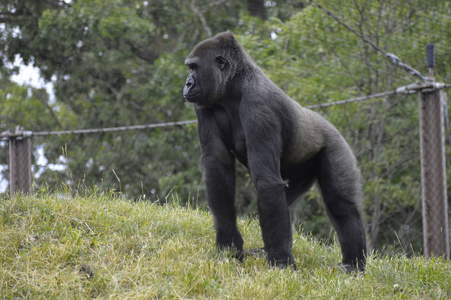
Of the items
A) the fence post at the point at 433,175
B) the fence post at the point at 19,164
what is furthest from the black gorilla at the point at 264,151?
the fence post at the point at 19,164

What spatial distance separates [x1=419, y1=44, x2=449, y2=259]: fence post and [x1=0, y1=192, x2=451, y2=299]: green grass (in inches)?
32.4

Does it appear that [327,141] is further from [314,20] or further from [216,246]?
[314,20]

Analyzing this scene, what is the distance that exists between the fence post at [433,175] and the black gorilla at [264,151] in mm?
1039

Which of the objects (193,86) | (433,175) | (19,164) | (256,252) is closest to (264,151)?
(193,86)

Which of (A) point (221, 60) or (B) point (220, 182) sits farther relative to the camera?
(A) point (221, 60)

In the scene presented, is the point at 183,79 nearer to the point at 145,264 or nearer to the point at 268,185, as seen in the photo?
the point at 268,185

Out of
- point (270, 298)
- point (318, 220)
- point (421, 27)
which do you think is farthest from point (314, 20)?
point (270, 298)

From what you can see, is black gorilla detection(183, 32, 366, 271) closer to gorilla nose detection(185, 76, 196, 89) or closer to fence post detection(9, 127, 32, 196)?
Answer: gorilla nose detection(185, 76, 196, 89)

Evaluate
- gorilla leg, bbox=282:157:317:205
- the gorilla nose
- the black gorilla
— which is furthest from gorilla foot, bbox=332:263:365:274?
the gorilla nose

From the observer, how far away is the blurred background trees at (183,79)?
9.35m

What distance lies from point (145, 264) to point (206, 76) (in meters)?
1.41

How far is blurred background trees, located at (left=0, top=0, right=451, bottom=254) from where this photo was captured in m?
9.35

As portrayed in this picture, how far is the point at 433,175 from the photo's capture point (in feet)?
15.7

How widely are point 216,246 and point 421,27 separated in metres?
6.77
